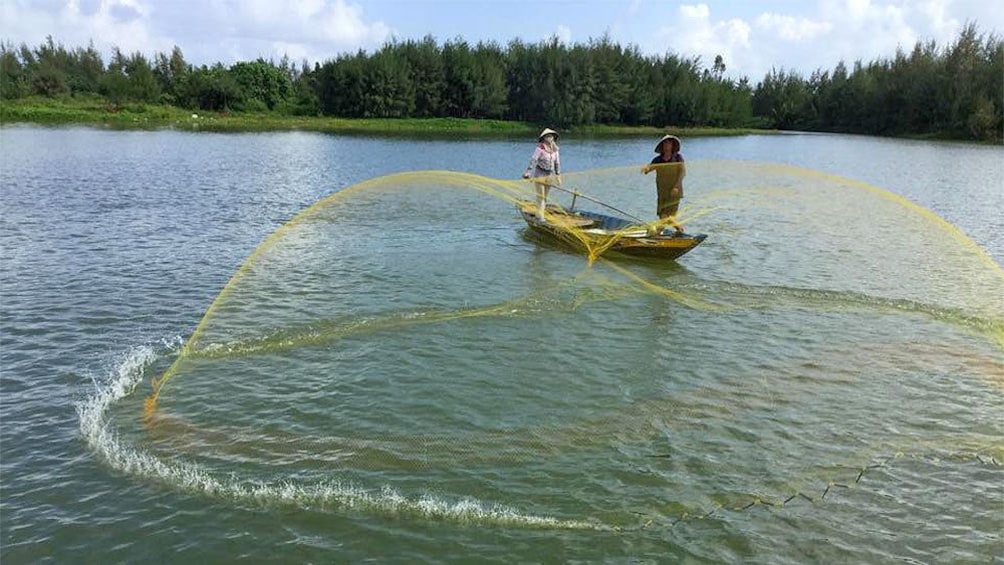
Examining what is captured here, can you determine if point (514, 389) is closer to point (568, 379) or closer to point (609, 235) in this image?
point (568, 379)

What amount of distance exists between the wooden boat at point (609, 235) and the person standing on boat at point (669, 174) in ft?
1.12

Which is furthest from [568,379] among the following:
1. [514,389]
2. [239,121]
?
[239,121]

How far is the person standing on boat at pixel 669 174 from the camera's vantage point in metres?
11.9

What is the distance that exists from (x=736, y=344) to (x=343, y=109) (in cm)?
6730

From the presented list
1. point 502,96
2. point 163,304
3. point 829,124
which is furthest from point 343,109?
point 163,304

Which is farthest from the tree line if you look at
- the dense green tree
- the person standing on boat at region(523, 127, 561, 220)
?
the person standing on boat at region(523, 127, 561, 220)

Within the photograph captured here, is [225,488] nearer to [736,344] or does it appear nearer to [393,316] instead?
[393,316]

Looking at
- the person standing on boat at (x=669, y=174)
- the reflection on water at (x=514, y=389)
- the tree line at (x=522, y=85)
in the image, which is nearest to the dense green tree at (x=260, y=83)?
the tree line at (x=522, y=85)

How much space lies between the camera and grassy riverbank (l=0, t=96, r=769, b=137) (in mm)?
55312

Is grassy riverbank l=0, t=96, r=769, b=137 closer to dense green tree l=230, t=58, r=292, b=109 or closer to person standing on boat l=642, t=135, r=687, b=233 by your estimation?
dense green tree l=230, t=58, r=292, b=109

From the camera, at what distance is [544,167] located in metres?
14.0

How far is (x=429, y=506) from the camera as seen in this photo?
503cm

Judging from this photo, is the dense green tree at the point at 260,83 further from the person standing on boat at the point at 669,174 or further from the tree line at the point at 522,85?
the person standing on boat at the point at 669,174

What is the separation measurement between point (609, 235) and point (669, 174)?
1.60 meters
